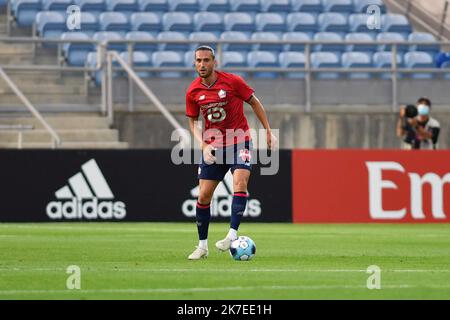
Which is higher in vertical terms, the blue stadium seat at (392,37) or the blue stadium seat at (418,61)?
the blue stadium seat at (392,37)

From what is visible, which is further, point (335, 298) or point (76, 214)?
point (76, 214)

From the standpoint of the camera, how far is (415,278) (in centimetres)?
1195

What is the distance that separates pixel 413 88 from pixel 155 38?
5.51 meters

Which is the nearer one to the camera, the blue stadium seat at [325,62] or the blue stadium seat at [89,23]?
the blue stadium seat at [89,23]

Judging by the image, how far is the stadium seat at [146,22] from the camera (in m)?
29.4

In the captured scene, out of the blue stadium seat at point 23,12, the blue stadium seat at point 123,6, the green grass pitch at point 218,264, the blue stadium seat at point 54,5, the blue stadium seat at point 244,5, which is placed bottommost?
the green grass pitch at point 218,264

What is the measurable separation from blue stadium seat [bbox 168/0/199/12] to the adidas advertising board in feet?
21.4

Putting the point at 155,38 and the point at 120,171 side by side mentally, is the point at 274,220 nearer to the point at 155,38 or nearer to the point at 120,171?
the point at 120,171

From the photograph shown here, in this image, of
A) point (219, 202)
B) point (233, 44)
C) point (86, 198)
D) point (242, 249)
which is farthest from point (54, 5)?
point (242, 249)

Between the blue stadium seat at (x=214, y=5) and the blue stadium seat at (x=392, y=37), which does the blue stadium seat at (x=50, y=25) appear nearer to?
the blue stadium seat at (x=214, y=5)

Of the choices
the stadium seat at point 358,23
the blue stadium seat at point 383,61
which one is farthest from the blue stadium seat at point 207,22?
the blue stadium seat at point 383,61

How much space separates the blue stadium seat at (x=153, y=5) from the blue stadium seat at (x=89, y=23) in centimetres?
146

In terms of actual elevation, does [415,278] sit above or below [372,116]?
below

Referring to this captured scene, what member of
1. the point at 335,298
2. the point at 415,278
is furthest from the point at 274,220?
the point at 335,298
